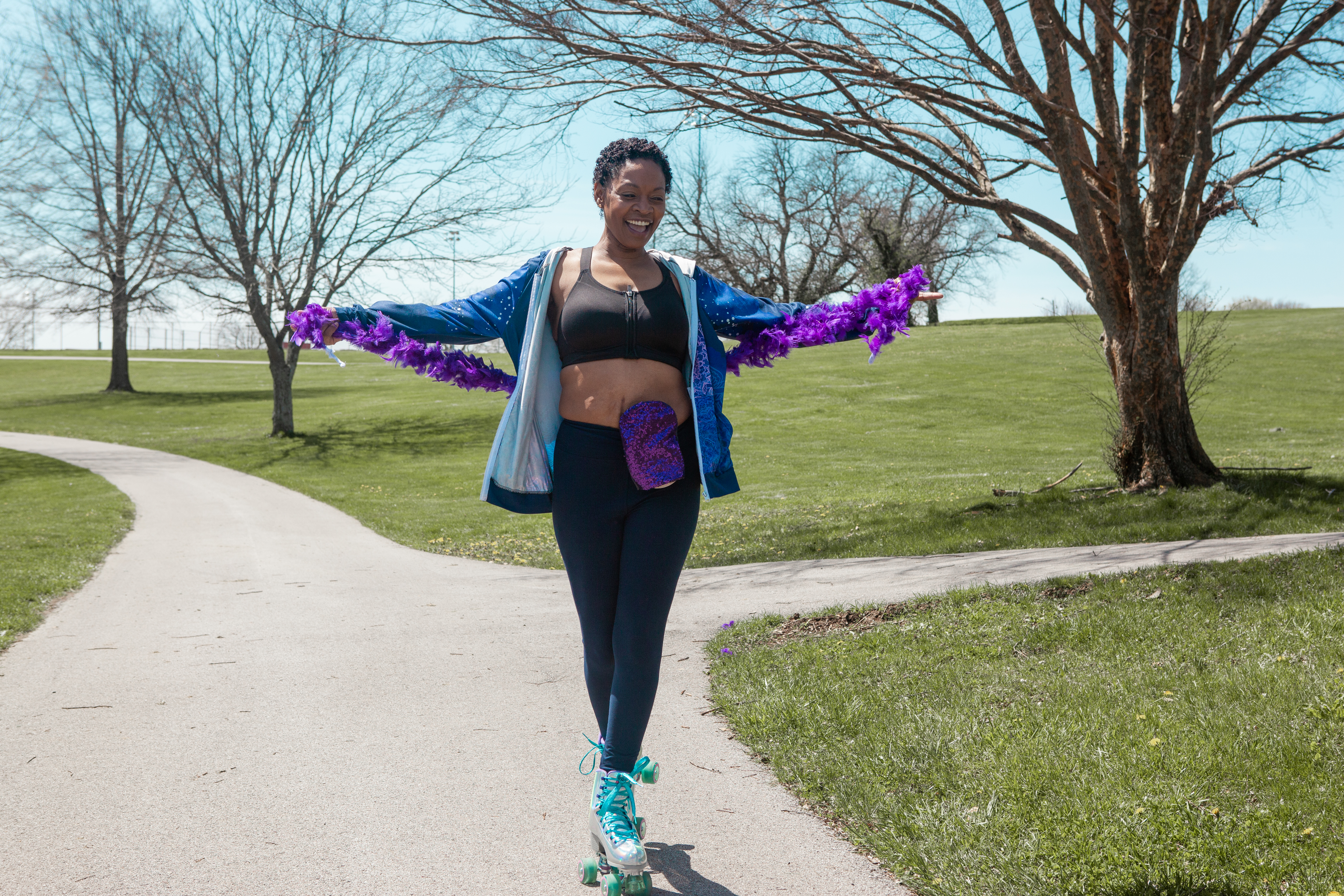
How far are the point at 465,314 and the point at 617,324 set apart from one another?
0.57 metres

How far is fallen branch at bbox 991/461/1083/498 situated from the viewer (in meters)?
11.8

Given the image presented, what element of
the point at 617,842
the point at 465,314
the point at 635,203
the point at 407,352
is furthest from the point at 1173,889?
the point at 407,352

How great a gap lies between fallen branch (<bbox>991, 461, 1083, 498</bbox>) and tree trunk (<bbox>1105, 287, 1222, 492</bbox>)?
114cm

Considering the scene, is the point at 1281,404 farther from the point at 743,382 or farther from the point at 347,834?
the point at 347,834

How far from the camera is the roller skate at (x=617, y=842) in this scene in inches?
110

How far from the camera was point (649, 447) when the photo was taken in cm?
297

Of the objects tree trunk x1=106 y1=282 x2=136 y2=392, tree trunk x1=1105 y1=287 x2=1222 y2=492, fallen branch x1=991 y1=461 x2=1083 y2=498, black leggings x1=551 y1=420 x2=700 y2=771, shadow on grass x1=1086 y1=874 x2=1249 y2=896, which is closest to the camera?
shadow on grass x1=1086 y1=874 x2=1249 y2=896

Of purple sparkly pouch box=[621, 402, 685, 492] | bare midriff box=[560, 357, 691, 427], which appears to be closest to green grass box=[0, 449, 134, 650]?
bare midriff box=[560, 357, 691, 427]

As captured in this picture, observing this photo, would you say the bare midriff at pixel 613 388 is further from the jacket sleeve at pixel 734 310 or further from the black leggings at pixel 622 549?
the jacket sleeve at pixel 734 310

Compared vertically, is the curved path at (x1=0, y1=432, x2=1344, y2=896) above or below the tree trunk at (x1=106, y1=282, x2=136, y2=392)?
below

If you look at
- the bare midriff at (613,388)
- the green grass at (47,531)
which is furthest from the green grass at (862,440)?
the bare midriff at (613,388)

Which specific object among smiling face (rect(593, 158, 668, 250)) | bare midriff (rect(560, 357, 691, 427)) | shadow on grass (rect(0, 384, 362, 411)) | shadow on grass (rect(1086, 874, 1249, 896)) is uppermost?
smiling face (rect(593, 158, 668, 250))

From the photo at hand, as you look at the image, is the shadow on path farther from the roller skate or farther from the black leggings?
the black leggings

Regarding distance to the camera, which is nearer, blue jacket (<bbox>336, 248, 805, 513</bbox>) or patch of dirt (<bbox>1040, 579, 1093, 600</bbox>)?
blue jacket (<bbox>336, 248, 805, 513</bbox>)
